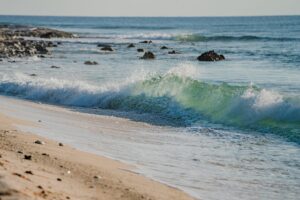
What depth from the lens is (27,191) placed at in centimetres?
622

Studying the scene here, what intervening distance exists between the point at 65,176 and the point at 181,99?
440 inches

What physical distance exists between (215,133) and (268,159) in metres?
3.35

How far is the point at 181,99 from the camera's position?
745 inches

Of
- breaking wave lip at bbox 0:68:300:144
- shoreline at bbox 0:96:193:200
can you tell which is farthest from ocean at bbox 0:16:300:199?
shoreline at bbox 0:96:193:200

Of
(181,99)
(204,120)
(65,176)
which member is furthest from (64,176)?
(181,99)

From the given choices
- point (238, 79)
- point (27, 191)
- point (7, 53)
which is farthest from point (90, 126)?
point (7, 53)

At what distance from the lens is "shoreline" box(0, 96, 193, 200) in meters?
6.59

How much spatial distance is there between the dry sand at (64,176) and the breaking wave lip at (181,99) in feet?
16.4

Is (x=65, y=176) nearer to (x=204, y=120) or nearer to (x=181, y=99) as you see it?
(x=204, y=120)

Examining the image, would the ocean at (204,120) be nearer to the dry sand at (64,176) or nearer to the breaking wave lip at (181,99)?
the breaking wave lip at (181,99)

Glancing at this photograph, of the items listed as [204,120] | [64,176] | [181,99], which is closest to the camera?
[64,176]

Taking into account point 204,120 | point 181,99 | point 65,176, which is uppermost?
point 65,176

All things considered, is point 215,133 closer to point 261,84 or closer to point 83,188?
point 83,188

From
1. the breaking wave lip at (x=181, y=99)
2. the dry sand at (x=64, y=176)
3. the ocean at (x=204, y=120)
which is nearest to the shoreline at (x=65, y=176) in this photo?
the dry sand at (x=64, y=176)
